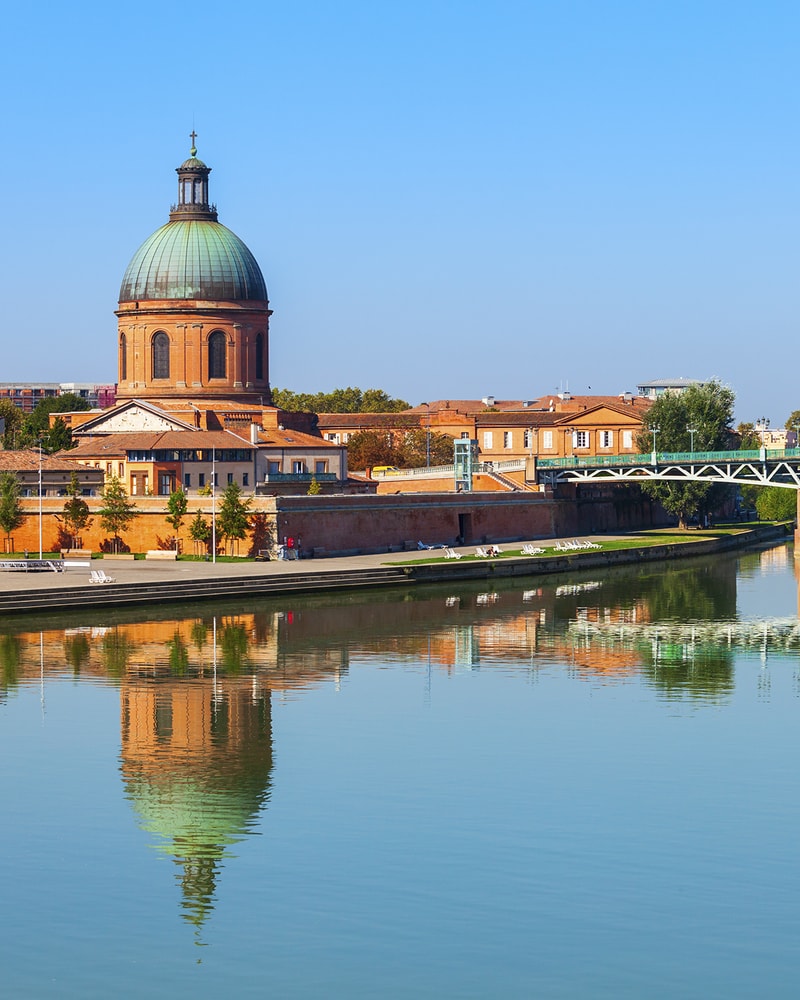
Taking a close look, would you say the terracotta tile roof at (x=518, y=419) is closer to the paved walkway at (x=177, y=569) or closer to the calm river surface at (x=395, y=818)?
the paved walkway at (x=177, y=569)

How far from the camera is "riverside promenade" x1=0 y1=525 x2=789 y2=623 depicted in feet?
190

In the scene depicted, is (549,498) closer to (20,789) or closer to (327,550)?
(327,550)

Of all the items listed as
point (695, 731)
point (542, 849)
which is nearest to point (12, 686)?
point (695, 731)

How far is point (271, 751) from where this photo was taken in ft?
113

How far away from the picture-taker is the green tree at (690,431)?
103875 mm

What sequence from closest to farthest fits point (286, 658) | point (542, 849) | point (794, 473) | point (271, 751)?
point (542, 849) < point (271, 751) < point (286, 658) < point (794, 473)

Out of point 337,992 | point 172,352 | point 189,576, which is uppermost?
point 172,352

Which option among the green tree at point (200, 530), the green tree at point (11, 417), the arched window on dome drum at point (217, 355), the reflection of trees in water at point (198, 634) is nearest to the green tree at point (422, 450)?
the arched window on dome drum at point (217, 355)

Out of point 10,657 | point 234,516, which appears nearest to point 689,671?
point 10,657

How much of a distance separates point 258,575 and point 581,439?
211 ft

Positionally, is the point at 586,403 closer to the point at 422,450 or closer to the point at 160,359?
the point at 422,450

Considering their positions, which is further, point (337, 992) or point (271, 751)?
point (271, 751)

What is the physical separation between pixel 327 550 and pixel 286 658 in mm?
29581

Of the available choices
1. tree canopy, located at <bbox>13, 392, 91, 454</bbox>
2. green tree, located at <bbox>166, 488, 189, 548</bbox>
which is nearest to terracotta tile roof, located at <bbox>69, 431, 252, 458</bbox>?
tree canopy, located at <bbox>13, 392, 91, 454</bbox>
